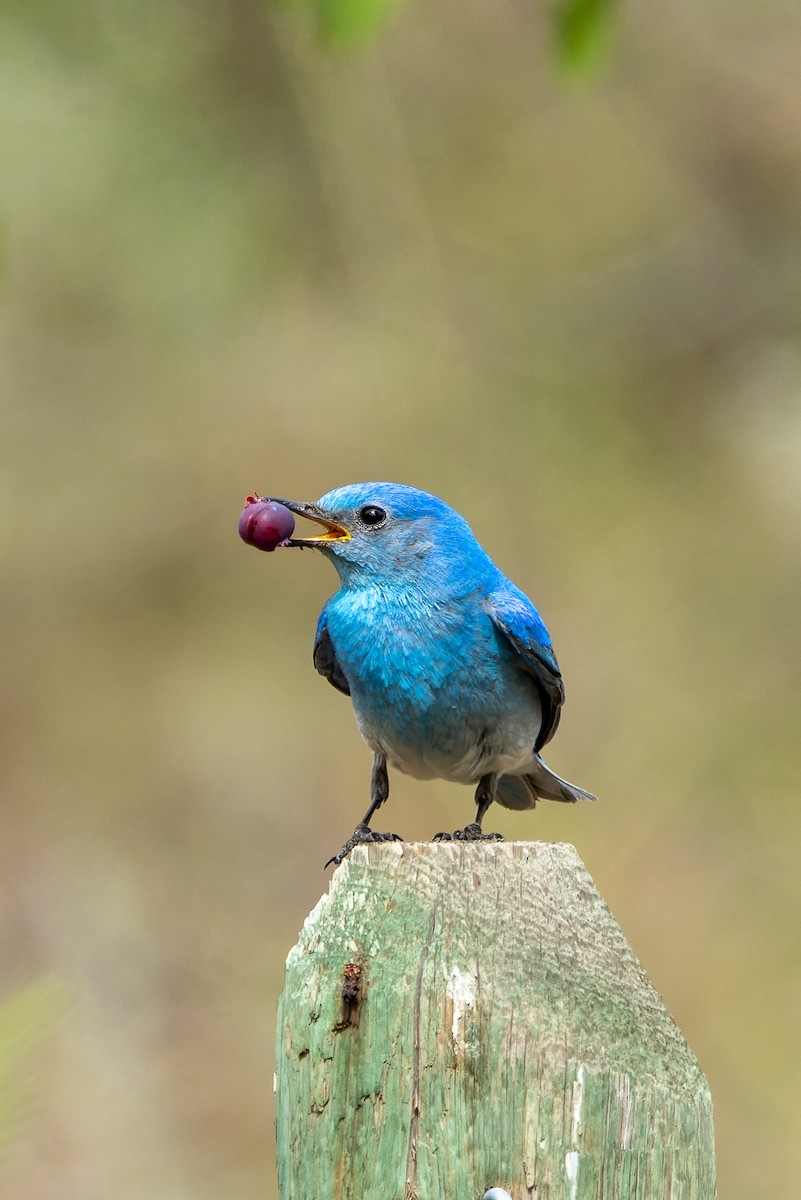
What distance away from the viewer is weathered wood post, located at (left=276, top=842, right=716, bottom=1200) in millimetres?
2316

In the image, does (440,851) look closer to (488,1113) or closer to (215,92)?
(488,1113)

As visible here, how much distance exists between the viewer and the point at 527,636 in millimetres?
4355

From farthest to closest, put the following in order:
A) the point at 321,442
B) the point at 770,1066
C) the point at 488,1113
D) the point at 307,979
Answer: the point at 321,442
the point at 770,1066
the point at 307,979
the point at 488,1113

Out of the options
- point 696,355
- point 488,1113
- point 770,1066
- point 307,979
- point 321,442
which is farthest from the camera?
point 696,355

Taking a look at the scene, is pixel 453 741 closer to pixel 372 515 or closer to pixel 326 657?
pixel 326 657

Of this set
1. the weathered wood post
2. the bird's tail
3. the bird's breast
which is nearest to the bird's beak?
the bird's breast

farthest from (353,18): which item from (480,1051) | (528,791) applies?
(528,791)

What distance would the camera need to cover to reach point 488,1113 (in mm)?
2318

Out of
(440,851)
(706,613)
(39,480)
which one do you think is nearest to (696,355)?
(706,613)

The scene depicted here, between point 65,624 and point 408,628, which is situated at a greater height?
point 65,624

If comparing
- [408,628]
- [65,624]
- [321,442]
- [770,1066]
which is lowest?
[770,1066]

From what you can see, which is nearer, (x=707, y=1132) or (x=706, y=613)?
(x=707, y=1132)

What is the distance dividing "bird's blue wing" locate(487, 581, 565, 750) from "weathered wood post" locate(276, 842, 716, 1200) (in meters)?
1.81

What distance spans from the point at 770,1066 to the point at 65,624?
4.21m
